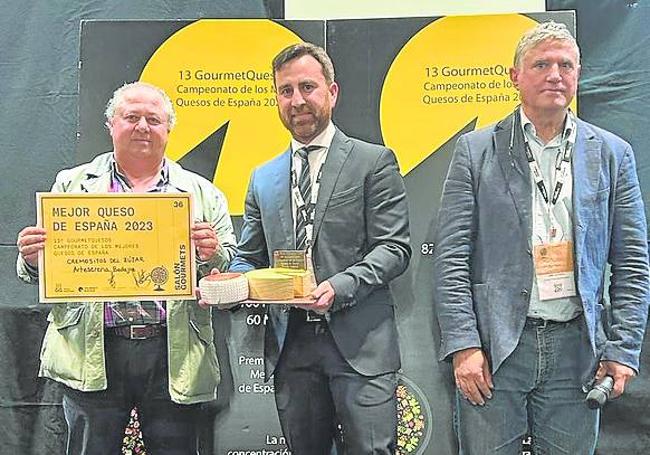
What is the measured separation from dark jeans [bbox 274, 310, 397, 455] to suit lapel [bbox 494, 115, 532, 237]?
601 mm

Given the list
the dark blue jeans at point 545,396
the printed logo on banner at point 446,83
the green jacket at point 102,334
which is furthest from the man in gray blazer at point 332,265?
the printed logo on banner at point 446,83

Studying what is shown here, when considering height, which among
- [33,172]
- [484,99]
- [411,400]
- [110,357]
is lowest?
[411,400]

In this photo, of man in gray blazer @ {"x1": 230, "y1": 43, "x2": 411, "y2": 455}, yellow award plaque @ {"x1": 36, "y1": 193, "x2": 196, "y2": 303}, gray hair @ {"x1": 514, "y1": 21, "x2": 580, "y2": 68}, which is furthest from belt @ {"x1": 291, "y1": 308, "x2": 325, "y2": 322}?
gray hair @ {"x1": 514, "y1": 21, "x2": 580, "y2": 68}

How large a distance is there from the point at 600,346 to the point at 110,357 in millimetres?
1362

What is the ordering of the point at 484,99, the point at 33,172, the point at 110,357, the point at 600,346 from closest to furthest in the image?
the point at 600,346, the point at 110,357, the point at 484,99, the point at 33,172

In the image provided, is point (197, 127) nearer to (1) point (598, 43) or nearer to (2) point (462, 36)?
(2) point (462, 36)

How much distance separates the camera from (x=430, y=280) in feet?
8.83

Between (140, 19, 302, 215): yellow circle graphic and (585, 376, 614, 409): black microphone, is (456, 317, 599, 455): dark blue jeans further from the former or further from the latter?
(140, 19, 302, 215): yellow circle graphic

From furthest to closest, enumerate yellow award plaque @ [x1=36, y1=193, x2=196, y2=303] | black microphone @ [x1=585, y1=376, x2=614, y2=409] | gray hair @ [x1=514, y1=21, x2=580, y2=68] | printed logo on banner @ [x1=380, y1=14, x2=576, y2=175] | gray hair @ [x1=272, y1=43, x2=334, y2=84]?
printed logo on banner @ [x1=380, y1=14, x2=576, y2=175] < gray hair @ [x1=272, y1=43, x2=334, y2=84] < yellow award plaque @ [x1=36, y1=193, x2=196, y2=303] < gray hair @ [x1=514, y1=21, x2=580, y2=68] < black microphone @ [x1=585, y1=376, x2=614, y2=409]

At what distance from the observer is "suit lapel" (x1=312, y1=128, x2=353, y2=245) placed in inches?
85.7

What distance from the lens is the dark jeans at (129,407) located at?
2205mm

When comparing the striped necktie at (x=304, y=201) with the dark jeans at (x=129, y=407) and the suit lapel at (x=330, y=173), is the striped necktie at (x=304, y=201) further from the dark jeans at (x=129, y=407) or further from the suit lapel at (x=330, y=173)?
the dark jeans at (x=129, y=407)

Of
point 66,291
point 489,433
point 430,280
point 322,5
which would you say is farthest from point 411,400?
point 322,5

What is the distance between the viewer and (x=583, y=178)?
2021 mm
